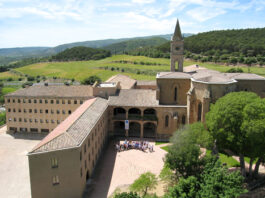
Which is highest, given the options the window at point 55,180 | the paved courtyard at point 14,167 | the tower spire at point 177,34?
the tower spire at point 177,34

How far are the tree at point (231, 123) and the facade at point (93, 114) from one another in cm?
894

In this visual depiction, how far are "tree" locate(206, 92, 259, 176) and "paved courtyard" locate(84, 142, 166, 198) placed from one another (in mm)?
11075

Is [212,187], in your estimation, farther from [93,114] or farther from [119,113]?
[119,113]

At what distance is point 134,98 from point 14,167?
988 inches

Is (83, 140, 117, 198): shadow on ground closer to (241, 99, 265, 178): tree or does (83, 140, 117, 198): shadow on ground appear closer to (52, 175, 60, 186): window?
(52, 175, 60, 186): window

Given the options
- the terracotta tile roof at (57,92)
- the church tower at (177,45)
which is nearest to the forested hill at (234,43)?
the church tower at (177,45)

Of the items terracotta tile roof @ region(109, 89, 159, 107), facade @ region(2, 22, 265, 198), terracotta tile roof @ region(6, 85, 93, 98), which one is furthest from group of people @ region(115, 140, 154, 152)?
terracotta tile roof @ region(6, 85, 93, 98)

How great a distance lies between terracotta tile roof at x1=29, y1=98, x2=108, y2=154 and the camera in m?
26.4

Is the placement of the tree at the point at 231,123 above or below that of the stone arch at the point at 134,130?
above

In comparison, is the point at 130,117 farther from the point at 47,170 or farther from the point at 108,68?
the point at 108,68

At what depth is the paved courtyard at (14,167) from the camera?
3073 cm

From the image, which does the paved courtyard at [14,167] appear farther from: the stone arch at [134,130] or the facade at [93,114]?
the stone arch at [134,130]

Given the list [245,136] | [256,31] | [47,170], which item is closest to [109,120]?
[47,170]

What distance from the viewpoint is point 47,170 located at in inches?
1024
